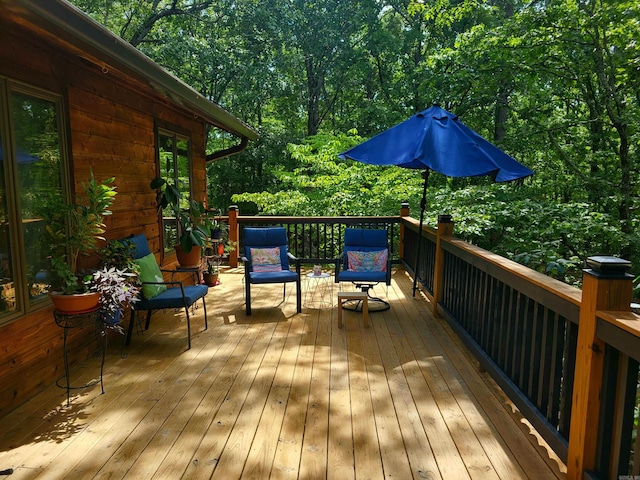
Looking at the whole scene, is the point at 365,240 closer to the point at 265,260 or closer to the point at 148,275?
the point at 265,260

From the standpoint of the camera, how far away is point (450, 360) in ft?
11.0

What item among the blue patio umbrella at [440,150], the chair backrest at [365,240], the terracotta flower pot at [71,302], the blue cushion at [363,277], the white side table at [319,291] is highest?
the blue patio umbrella at [440,150]

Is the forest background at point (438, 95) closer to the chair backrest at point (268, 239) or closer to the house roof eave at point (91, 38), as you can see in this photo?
the chair backrest at point (268, 239)

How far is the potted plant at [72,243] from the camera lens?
263cm

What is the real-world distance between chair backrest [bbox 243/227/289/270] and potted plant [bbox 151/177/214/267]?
1.63 feet

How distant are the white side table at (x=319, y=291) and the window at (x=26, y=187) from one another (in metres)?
2.82

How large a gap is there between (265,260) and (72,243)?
2.33 metres

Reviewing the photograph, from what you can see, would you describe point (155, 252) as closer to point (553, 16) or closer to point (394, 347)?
point (394, 347)

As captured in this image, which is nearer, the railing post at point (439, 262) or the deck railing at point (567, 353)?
the deck railing at point (567, 353)

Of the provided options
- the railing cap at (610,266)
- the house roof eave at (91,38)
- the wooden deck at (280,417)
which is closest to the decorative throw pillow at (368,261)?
the wooden deck at (280,417)

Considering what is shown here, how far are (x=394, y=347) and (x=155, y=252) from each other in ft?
9.03

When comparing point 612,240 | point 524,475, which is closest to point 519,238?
point 612,240

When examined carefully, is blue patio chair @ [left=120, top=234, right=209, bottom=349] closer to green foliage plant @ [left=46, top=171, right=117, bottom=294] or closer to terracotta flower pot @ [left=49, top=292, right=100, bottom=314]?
green foliage plant @ [left=46, top=171, right=117, bottom=294]

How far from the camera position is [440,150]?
4.04 meters
